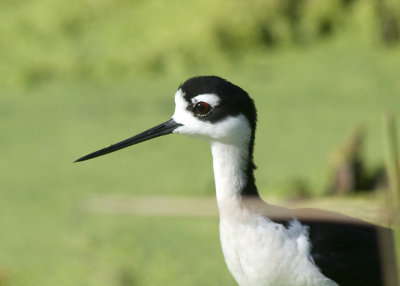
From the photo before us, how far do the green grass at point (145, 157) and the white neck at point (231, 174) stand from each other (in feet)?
2.16

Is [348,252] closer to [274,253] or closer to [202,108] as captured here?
[274,253]

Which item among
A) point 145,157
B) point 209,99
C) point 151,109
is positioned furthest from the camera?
point 151,109

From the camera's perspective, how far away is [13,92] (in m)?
3.40

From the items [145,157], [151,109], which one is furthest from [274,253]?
[151,109]

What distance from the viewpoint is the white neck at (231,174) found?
1604 millimetres

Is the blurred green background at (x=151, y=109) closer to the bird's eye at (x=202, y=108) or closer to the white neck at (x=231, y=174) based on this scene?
the white neck at (x=231, y=174)

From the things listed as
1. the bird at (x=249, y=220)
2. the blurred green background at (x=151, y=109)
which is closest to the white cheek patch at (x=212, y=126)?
the bird at (x=249, y=220)

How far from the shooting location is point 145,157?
2.88 metres

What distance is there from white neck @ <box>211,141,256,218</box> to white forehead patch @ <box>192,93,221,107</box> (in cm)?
8

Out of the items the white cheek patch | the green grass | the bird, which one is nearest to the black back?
the bird

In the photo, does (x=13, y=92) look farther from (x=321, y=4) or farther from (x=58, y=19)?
(x=321, y=4)

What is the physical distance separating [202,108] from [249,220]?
0.22m

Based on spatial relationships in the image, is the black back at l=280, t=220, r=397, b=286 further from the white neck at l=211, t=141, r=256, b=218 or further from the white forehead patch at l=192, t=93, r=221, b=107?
Answer: the white forehead patch at l=192, t=93, r=221, b=107

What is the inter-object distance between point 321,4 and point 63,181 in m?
1.27
